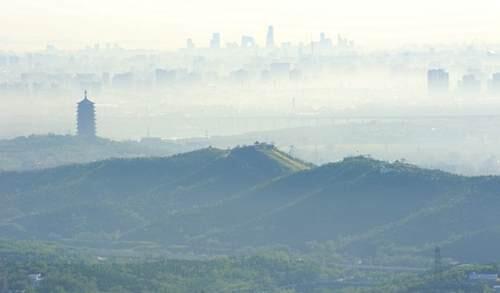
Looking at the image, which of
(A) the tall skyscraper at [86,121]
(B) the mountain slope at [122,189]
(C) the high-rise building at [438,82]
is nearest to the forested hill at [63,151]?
(A) the tall skyscraper at [86,121]

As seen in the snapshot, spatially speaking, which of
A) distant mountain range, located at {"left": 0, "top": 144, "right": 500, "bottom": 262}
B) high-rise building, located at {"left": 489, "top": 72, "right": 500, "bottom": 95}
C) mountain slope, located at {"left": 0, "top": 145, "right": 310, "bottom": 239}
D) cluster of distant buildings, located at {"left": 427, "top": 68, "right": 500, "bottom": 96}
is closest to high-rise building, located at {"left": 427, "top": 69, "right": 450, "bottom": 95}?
cluster of distant buildings, located at {"left": 427, "top": 68, "right": 500, "bottom": 96}

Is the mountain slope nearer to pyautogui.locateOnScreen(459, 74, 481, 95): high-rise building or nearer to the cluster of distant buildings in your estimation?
pyautogui.locateOnScreen(459, 74, 481, 95): high-rise building

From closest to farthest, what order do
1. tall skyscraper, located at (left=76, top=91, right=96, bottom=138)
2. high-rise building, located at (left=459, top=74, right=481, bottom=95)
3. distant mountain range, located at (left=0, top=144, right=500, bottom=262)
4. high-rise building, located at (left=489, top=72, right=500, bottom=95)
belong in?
distant mountain range, located at (left=0, top=144, right=500, bottom=262) < tall skyscraper, located at (left=76, top=91, right=96, bottom=138) < high-rise building, located at (left=459, top=74, right=481, bottom=95) < high-rise building, located at (left=489, top=72, right=500, bottom=95)

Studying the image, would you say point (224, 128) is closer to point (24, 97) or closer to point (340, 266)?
point (24, 97)

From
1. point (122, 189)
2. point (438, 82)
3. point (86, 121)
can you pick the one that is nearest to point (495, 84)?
point (438, 82)

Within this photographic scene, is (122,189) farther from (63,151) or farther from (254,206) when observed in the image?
(63,151)

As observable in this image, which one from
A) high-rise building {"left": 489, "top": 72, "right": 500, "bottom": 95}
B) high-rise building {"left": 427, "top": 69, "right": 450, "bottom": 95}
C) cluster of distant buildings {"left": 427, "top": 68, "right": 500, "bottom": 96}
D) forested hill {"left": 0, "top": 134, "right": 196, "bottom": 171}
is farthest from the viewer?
high-rise building {"left": 427, "top": 69, "right": 450, "bottom": 95}

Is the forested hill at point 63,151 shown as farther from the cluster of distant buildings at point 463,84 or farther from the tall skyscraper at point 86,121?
the cluster of distant buildings at point 463,84
